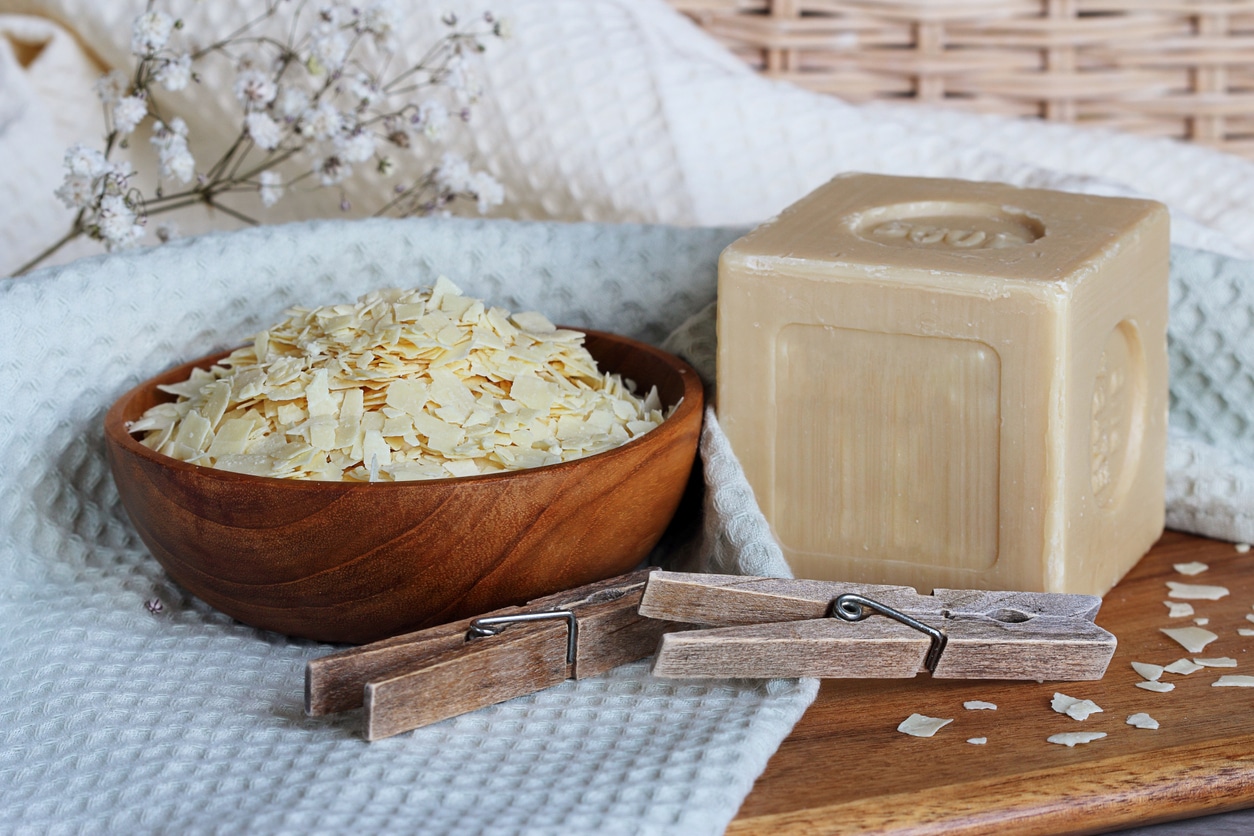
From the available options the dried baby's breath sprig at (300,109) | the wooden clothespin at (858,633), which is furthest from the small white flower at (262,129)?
the wooden clothespin at (858,633)

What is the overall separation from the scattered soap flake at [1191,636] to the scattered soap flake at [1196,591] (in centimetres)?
4

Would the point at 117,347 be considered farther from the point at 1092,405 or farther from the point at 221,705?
the point at 1092,405

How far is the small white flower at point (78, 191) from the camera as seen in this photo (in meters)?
0.85

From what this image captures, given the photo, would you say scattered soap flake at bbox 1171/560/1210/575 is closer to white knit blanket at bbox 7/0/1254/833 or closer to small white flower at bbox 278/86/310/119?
white knit blanket at bbox 7/0/1254/833

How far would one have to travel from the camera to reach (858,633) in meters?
0.54

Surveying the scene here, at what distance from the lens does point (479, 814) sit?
0.47m

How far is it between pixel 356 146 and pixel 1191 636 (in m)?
0.59

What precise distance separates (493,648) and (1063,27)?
885mm

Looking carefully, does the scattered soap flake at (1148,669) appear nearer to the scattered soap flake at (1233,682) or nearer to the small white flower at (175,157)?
the scattered soap flake at (1233,682)

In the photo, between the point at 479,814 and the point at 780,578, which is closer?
the point at 479,814

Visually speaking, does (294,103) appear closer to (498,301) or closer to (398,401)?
(498,301)

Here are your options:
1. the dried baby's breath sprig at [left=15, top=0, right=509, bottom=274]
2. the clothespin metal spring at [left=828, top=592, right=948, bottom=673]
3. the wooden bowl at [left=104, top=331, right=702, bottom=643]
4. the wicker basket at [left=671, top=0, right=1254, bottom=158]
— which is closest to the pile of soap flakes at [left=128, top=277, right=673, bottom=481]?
the wooden bowl at [left=104, top=331, right=702, bottom=643]

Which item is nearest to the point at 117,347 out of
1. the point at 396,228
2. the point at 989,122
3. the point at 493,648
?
the point at 396,228

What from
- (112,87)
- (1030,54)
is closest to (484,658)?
(112,87)
